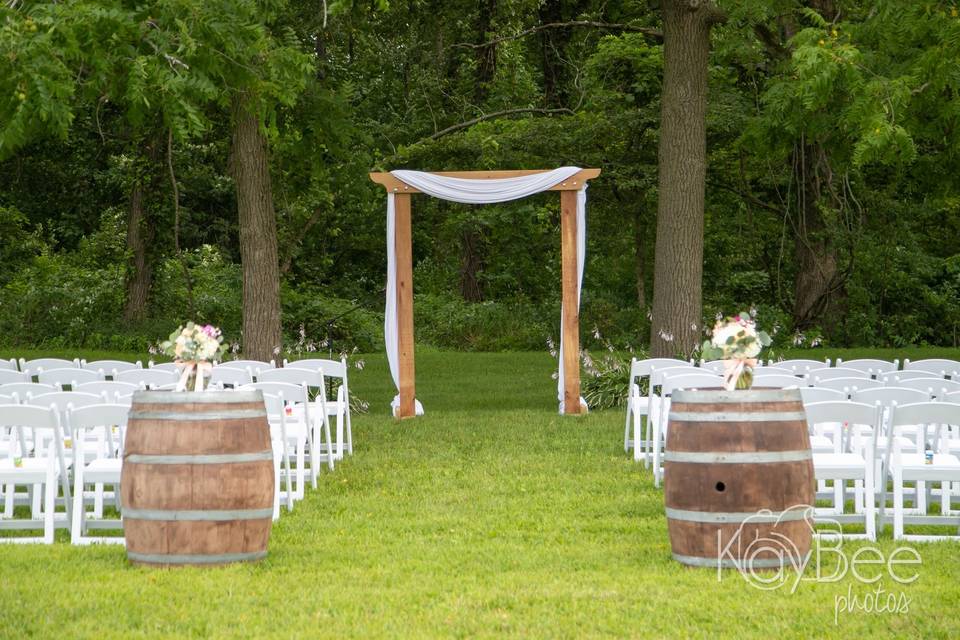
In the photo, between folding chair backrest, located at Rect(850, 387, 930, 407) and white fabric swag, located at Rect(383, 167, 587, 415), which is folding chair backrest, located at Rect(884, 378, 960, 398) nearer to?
folding chair backrest, located at Rect(850, 387, 930, 407)

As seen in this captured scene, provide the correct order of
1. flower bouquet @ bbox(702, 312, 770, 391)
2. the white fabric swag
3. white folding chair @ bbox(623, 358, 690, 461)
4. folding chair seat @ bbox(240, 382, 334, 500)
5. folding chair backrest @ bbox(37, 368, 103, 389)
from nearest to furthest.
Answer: flower bouquet @ bbox(702, 312, 770, 391) < folding chair seat @ bbox(240, 382, 334, 500) < folding chair backrest @ bbox(37, 368, 103, 389) < white folding chair @ bbox(623, 358, 690, 461) < the white fabric swag

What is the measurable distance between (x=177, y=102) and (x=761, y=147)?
826 cm

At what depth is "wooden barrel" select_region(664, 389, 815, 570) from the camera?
20.3 ft

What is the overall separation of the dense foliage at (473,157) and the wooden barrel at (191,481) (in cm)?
590

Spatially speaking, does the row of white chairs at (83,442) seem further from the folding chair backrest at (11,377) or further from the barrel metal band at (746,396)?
the barrel metal band at (746,396)

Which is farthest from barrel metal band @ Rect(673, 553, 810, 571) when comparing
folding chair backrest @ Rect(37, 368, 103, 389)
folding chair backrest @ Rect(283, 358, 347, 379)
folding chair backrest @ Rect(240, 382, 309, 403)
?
folding chair backrest @ Rect(283, 358, 347, 379)

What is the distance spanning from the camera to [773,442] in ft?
20.5

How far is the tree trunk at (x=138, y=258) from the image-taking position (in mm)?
23906

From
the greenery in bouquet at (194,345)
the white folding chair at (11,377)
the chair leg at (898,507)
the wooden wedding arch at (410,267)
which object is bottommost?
the chair leg at (898,507)

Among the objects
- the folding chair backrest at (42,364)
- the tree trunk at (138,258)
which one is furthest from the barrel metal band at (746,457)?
the tree trunk at (138,258)

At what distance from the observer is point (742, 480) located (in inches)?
244

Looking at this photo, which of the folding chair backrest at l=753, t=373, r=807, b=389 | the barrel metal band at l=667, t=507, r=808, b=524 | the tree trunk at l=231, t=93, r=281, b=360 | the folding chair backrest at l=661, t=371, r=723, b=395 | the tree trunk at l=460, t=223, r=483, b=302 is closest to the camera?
the barrel metal band at l=667, t=507, r=808, b=524

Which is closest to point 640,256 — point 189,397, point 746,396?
point 746,396

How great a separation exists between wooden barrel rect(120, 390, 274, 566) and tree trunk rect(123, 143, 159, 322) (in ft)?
58.7
